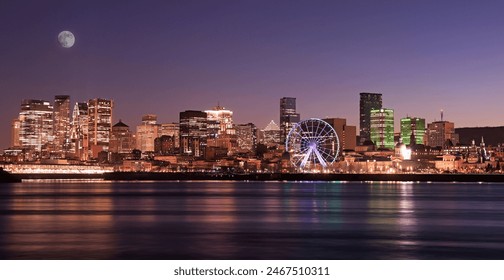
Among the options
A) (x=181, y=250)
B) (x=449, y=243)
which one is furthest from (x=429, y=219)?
(x=181, y=250)

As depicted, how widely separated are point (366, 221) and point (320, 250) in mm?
16427

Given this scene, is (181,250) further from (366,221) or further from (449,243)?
(366,221)

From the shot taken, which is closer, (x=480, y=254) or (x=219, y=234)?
(x=480, y=254)

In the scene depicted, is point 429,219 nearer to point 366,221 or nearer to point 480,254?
point 366,221

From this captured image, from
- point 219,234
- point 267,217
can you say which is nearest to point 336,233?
point 219,234

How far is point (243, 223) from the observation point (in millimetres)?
45531

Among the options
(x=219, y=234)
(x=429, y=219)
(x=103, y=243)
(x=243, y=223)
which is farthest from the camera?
(x=429, y=219)

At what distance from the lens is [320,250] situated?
3167cm

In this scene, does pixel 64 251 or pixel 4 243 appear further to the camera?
pixel 4 243

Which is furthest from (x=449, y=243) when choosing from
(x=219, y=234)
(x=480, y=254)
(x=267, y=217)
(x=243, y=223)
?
(x=267, y=217)
